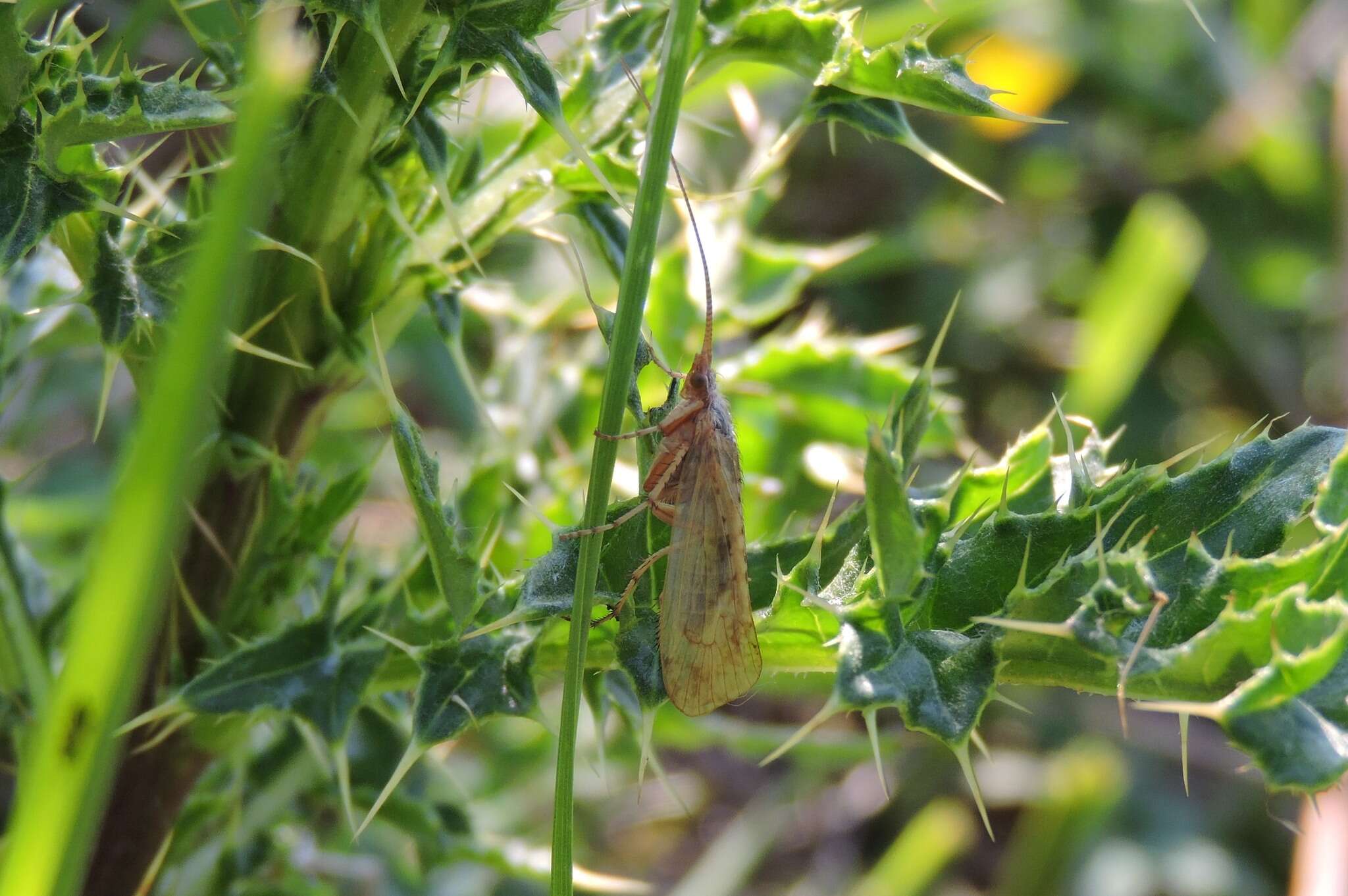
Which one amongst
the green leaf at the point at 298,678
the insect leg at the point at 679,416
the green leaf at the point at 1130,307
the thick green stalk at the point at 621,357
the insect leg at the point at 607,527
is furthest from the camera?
the green leaf at the point at 1130,307

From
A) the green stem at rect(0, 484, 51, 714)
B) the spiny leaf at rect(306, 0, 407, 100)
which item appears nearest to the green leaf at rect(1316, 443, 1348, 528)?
the spiny leaf at rect(306, 0, 407, 100)

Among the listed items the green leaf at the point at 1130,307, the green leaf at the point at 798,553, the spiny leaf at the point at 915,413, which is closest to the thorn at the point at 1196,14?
the spiny leaf at the point at 915,413

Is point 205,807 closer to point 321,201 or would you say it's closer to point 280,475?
point 280,475

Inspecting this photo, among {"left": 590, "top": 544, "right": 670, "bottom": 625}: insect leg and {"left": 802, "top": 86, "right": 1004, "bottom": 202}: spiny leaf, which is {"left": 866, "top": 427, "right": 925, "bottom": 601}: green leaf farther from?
{"left": 802, "top": 86, "right": 1004, "bottom": 202}: spiny leaf

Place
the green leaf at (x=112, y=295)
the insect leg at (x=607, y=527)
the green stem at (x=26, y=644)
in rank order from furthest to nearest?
the green stem at (x=26, y=644)
the green leaf at (x=112, y=295)
the insect leg at (x=607, y=527)

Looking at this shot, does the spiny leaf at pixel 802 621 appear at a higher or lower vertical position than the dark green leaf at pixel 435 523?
lower

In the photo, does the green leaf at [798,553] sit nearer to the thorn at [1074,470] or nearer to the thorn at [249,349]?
the thorn at [1074,470]

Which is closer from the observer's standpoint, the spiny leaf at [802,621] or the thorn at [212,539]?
the spiny leaf at [802,621]
